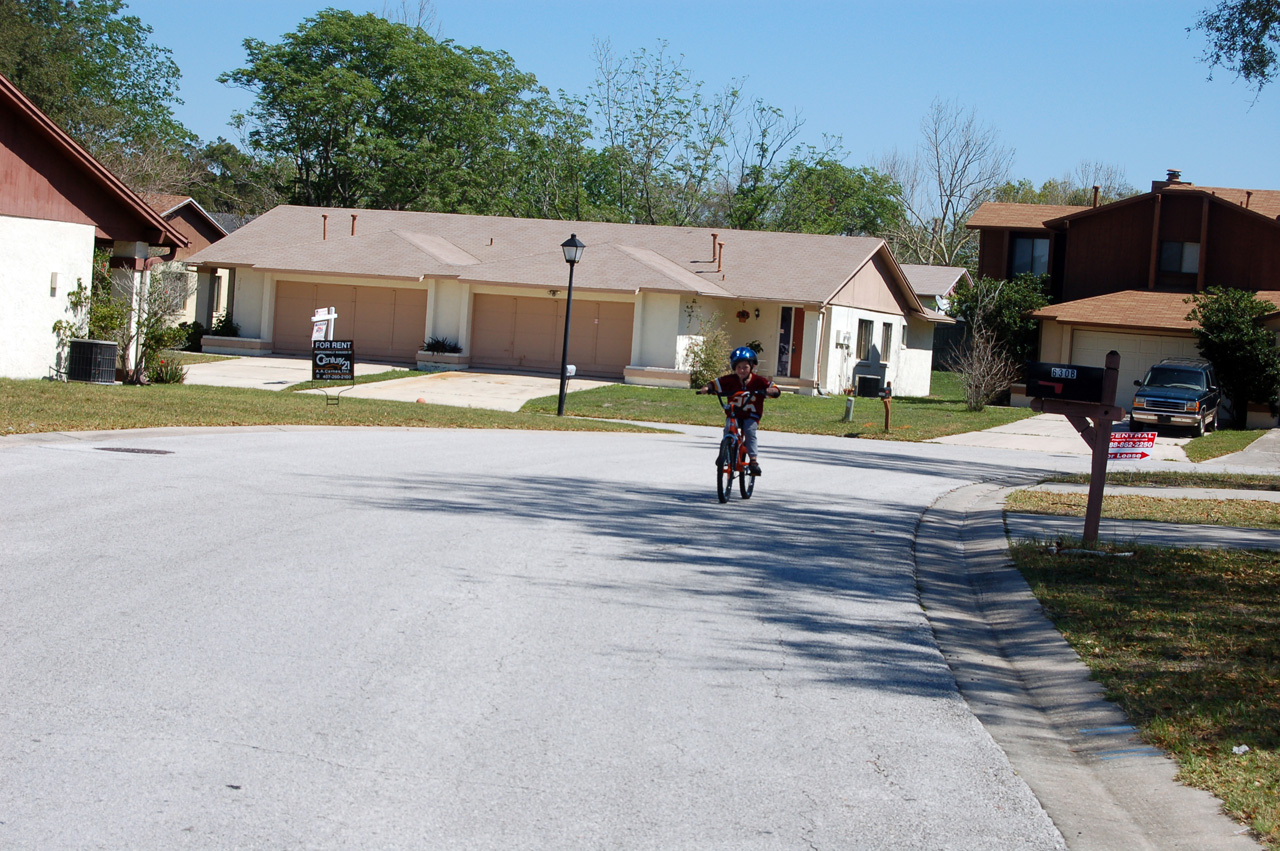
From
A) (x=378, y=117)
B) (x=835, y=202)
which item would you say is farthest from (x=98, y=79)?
(x=835, y=202)

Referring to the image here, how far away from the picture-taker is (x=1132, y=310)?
39.0m

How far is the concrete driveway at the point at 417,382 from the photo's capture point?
30953 millimetres

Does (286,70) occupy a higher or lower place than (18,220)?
higher

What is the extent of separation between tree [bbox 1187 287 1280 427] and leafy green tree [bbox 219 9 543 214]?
3651 cm

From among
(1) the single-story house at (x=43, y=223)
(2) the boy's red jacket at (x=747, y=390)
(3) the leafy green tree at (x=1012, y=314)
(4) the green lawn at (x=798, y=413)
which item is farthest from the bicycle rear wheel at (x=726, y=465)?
(3) the leafy green tree at (x=1012, y=314)

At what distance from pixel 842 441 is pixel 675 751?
70.2 feet

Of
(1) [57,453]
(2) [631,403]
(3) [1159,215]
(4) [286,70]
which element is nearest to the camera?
(1) [57,453]

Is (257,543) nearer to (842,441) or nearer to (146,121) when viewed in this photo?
(842,441)

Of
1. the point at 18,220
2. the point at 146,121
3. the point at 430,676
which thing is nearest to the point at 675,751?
the point at 430,676

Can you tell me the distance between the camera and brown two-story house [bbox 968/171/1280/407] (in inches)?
1518

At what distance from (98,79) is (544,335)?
50606mm

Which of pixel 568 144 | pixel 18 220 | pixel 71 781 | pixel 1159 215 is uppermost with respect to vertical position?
pixel 568 144

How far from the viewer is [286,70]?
59.8 m

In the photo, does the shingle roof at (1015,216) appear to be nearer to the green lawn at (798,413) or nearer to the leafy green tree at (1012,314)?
the leafy green tree at (1012,314)
